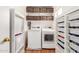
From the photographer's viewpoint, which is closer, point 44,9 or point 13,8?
point 13,8

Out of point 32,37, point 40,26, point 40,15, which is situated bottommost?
point 32,37

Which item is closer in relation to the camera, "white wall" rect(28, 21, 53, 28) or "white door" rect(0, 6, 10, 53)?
"white door" rect(0, 6, 10, 53)

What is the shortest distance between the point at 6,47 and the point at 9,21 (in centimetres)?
24

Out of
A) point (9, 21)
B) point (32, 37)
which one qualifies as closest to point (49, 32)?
point (32, 37)

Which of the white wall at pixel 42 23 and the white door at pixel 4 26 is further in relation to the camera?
the white wall at pixel 42 23

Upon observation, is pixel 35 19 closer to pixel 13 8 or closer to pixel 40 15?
pixel 40 15

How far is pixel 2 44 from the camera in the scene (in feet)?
3.92

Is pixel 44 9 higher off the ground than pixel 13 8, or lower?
higher

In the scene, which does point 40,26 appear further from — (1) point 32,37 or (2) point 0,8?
(2) point 0,8

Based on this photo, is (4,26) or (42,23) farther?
(42,23)
